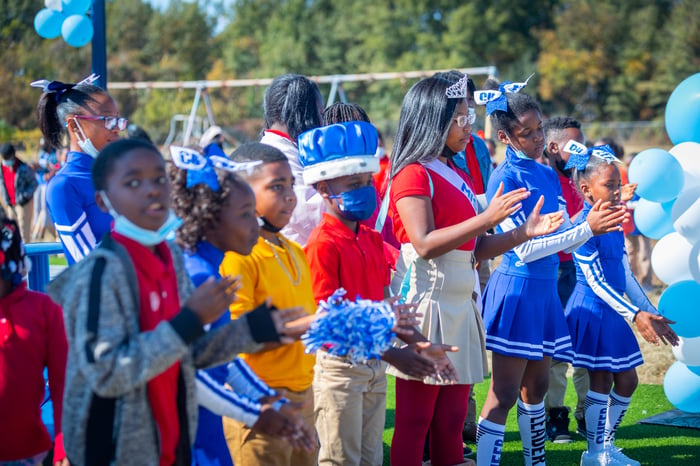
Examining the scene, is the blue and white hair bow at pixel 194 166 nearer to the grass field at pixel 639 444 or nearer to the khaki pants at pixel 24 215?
the grass field at pixel 639 444

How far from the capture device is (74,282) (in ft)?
7.60

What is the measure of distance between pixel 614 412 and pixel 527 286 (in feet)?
4.08

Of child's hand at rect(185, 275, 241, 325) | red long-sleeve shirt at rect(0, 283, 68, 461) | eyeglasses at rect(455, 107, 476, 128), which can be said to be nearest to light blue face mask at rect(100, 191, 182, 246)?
child's hand at rect(185, 275, 241, 325)

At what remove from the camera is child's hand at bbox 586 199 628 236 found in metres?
3.97

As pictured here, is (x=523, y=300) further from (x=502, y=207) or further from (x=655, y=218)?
(x=655, y=218)

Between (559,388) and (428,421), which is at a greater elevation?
(428,421)

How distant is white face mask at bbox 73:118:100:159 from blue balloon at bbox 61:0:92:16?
3566 millimetres

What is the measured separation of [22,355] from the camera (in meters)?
2.93

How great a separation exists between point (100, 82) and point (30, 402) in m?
3.71

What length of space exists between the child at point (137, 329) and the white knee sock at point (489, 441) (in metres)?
2.21

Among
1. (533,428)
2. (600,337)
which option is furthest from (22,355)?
(600,337)

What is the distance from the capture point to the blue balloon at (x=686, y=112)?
210 inches

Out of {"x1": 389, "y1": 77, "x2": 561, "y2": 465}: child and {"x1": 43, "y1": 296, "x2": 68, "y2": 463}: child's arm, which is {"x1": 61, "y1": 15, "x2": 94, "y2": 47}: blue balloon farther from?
{"x1": 43, "y1": 296, "x2": 68, "y2": 463}: child's arm

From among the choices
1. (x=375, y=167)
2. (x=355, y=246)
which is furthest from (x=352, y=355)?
(x=375, y=167)
